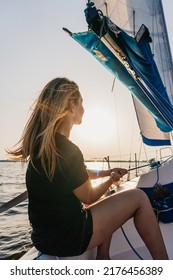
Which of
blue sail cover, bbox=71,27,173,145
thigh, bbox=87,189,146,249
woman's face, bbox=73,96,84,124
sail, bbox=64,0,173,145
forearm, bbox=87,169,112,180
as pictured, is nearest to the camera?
thigh, bbox=87,189,146,249

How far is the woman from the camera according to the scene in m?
1.54

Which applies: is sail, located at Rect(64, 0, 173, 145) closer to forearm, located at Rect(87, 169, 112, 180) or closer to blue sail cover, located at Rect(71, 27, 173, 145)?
blue sail cover, located at Rect(71, 27, 173, 145)

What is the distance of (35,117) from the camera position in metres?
1.66

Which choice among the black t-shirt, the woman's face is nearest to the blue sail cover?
the woman's face

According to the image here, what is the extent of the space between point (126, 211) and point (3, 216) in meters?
7.01

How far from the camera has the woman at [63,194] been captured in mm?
1540

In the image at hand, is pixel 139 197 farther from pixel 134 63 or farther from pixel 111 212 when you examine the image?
pixel 134 63

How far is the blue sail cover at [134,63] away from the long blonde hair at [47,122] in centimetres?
94

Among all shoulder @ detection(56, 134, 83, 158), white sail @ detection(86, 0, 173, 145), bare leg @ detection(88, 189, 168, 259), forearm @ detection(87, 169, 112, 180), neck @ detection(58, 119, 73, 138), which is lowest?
bare leg @ detection(88, 189, 168, 259)

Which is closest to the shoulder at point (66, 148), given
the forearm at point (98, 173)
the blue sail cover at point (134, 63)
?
the forearm at point (98, 173)

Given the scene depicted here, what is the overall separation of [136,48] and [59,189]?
5.86 feet

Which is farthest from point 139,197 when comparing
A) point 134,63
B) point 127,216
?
point 134,63

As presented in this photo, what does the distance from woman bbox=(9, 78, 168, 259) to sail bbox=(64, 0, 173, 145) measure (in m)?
0.87
